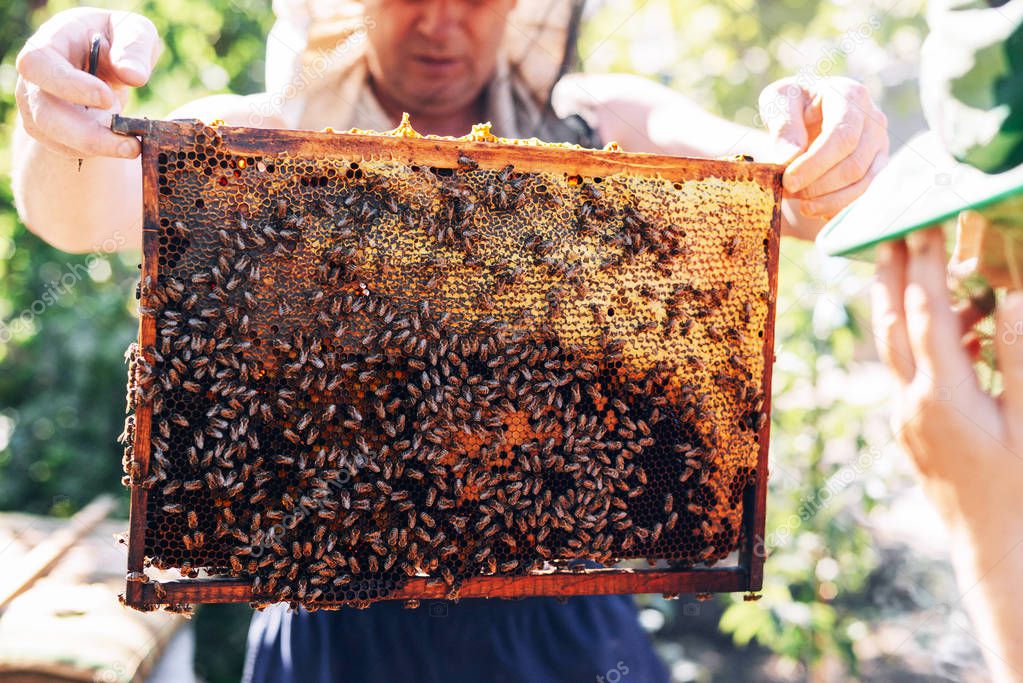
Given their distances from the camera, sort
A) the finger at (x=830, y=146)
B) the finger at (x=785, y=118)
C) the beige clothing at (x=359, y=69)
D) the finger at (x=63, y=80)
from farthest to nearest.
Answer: the beige clothing at (x=359, y=69) → the finger at (x=785, y=118) → the finger at (x=830, y=146) → the finger at (x=63, y=80)

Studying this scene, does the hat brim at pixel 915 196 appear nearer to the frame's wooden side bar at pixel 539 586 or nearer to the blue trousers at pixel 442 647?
the frame's wooden side bar at pixel 539 586

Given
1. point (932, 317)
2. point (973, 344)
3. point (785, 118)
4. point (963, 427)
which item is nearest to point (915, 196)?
point (932, 317)

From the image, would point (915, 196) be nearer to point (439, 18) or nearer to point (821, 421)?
point (439, 18)

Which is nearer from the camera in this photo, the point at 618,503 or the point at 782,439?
the point at 618,503

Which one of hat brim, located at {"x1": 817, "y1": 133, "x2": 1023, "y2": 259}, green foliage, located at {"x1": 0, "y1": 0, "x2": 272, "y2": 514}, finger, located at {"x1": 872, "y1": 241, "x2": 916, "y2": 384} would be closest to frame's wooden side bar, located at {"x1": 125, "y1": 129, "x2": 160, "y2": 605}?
hat brim, located at {"x1": 817, "y1": 133, "x2": 1023, "y2": 259}

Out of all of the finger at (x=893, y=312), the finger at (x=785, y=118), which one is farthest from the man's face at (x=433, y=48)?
the finger at (x=893, y=312)

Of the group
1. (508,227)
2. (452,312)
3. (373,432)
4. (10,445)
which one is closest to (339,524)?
(373,432)

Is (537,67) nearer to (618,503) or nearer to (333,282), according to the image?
(333,282)
